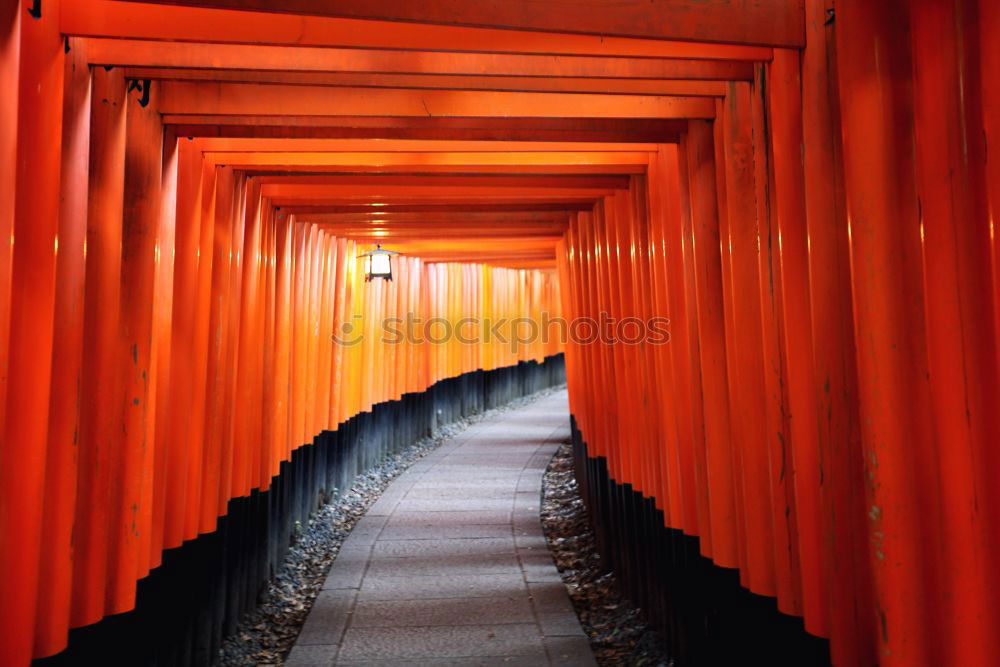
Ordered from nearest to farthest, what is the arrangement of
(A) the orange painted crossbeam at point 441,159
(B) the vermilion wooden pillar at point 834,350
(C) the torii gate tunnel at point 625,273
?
(C) the torii gate tunnel at point 625,273, (B) the vermilion wooden pillar at point 834,350, (A) the orange painted crossbeam at point 441,159

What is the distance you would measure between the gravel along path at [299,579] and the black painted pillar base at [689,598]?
2.42 meters

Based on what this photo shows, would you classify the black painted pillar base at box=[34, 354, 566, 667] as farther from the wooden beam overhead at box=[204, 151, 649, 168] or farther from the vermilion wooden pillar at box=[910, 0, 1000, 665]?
the vermilion wooden pillar at box=[910, 0, 1000, 665]

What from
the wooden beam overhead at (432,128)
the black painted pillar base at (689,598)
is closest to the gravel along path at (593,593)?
the black painted pillar base at (689,598)

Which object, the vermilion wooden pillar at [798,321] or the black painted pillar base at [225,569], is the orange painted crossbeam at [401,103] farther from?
the black painted pillar base at [225,569]

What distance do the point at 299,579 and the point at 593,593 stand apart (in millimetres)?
2494

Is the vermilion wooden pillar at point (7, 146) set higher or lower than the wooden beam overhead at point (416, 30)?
lower

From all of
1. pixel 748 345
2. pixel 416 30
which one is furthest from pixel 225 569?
pixel 416 30

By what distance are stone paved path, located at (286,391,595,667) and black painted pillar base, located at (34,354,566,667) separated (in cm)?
54

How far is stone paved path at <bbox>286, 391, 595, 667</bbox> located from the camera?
5.45 metres

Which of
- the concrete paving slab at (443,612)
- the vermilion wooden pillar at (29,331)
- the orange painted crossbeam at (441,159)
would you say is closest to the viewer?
the vermilion wooden pillar at (29,331)

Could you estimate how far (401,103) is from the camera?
4.27m

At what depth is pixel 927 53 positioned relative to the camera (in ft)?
7.25

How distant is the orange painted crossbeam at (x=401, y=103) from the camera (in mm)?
4148

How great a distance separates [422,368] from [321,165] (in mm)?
9616
